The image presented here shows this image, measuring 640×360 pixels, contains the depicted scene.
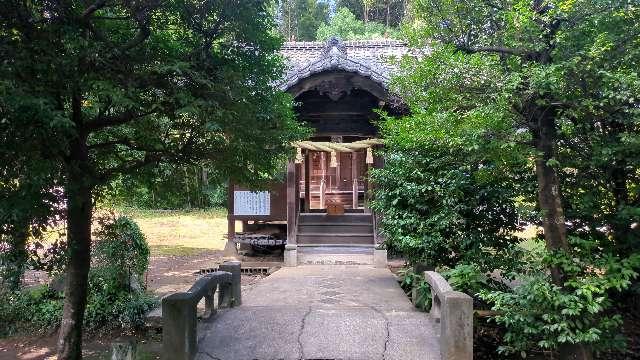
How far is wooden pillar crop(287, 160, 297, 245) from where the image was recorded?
12.2 metres

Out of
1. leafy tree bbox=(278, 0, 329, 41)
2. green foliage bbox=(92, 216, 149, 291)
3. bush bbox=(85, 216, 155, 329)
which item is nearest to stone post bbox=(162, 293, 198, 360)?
bush bbox=(85, 216, 155, 329)

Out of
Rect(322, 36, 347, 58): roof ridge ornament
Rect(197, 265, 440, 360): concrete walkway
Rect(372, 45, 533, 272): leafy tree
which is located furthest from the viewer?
Rect(322, 36, 347, 58): roof ridge ornament

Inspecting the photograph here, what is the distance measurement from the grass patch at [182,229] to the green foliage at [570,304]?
43.0 ft

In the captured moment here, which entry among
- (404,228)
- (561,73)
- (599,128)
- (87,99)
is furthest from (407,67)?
(87,99)

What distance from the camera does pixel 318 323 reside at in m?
6.14

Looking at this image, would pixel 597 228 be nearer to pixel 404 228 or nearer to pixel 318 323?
pixel 404 228

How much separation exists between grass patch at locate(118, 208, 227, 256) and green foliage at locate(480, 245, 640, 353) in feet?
43.0

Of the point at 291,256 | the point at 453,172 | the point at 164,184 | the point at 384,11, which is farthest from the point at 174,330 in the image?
the point at 384,11

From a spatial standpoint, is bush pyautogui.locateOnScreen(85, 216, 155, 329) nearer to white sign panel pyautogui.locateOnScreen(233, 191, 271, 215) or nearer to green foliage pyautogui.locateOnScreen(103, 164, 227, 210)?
Answer: green foliage pyautogui.locateOnScreen(103, 164, 227, 210)

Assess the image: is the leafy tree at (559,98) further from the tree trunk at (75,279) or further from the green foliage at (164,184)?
the tree trunk at (75,279)

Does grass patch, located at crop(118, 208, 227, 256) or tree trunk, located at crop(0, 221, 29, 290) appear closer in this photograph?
tree trunk, located at crop(0, 221, 29, 290)

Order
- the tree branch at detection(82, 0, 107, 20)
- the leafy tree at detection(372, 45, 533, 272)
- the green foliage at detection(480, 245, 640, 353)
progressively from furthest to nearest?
the leafy tree at detection(372, 45, 533, 272) → the green foliage at detection(480, 245, 640, 353) → the tree branch at detection(82, 0, 107, 20)

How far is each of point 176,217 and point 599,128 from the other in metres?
24.0

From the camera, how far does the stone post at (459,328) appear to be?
4945 millimetres
